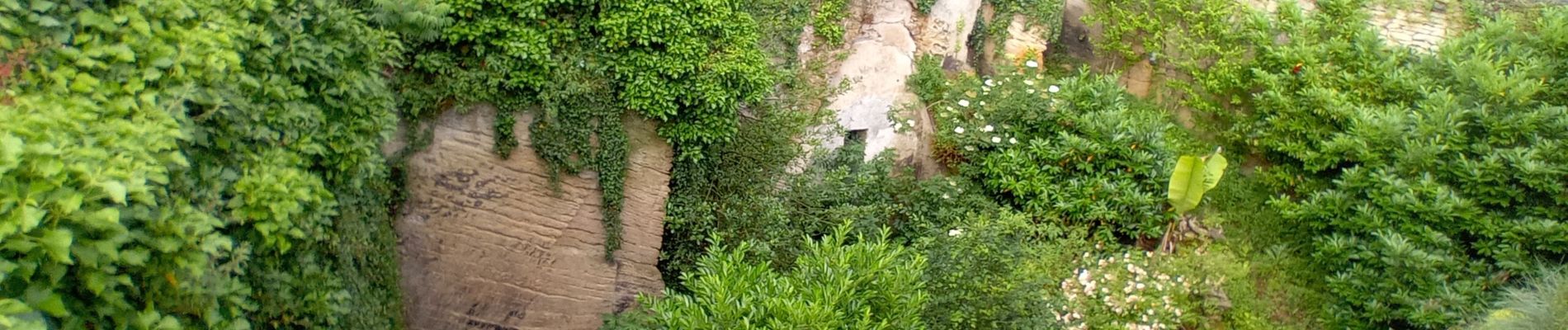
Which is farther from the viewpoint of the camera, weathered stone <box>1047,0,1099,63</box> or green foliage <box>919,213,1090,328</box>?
weathered stone <box>1047,0,1099,63</box>

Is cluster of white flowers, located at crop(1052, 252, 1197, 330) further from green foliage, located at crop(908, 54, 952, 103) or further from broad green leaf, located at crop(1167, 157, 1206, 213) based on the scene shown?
green foliage, located at crop(908, 54, 952, 103)

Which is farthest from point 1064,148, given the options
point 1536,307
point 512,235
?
point 512,235

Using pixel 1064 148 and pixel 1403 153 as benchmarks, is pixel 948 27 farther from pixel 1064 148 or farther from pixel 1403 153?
pixel 1403 153

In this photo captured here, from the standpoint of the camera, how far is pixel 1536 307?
280 inches

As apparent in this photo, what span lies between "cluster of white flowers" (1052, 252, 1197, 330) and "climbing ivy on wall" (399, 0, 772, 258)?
9.38 feet

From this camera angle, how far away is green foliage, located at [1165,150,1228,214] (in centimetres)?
834

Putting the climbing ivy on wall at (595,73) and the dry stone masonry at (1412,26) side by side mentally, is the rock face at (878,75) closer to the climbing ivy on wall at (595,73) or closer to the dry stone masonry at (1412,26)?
the climbing ivy on wall at (595,73)

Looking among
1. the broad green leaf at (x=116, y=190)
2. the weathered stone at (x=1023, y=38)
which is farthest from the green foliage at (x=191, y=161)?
the weathered stone at (x=1023, y=38)

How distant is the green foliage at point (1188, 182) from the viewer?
8344 millimetres

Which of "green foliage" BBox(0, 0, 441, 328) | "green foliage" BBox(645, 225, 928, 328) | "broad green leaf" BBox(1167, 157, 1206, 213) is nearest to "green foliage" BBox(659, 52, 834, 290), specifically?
"green foliage" BBox(645, 225, 928, 328)

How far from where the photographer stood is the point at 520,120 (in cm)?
671

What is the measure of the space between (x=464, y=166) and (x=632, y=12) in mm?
1399

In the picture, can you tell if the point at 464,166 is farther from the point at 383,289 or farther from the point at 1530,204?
the point at 1530,204

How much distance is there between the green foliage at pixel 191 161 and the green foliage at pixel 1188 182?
19.1 feet
